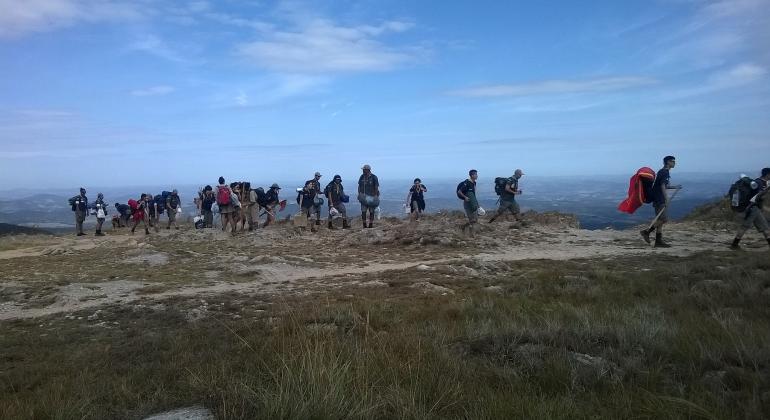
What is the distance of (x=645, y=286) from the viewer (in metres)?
8.65

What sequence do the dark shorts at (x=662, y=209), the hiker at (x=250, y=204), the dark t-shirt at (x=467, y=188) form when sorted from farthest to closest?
the hiker at (x=250, y=204), the dark t-shirt at (x=467, y=188), the dark shorts at (x=662, y=209)

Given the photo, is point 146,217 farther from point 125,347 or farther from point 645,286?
point 645,286

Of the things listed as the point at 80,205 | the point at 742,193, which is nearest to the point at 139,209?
the point at 80,205

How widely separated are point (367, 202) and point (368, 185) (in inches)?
28.8

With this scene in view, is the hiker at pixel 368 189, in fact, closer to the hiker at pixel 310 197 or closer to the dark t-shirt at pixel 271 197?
A: the hiker at pixel 310 197

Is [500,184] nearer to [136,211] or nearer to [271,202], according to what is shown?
[271,202]

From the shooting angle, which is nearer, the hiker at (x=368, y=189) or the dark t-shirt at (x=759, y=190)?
the dark t-shirt at (x=759, y=190)

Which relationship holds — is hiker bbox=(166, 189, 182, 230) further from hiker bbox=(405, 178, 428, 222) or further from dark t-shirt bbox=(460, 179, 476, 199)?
dark t-shirt bbox=(460, 179, 476, 199)

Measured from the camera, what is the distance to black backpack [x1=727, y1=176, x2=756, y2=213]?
13.2 metres

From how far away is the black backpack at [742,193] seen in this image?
13.2 m

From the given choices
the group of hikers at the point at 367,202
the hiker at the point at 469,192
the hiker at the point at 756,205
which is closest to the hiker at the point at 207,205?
the group of hikers at the point at 367,202

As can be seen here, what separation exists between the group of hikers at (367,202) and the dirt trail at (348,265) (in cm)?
109

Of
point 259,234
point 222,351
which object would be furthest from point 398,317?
point 259,234

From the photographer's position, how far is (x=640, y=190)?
14.0m
